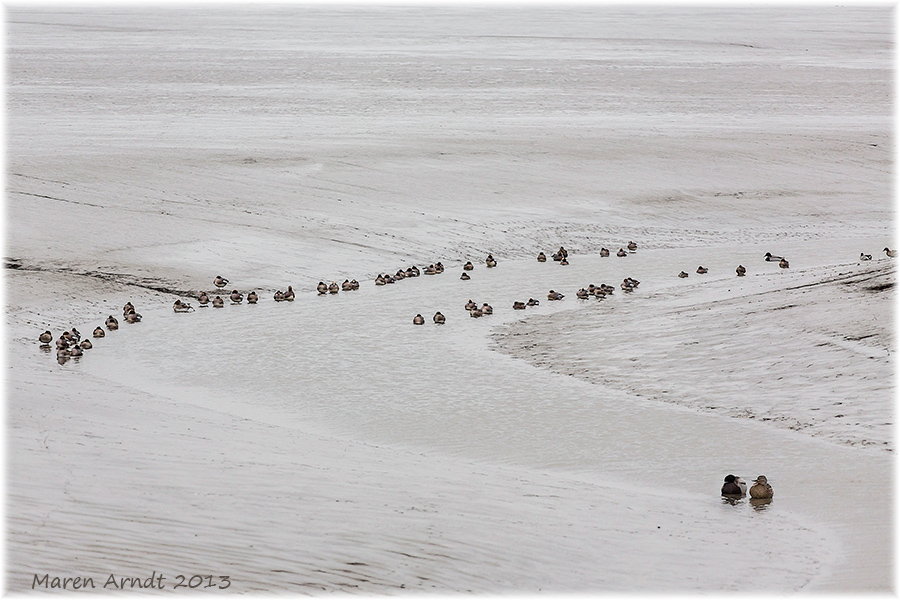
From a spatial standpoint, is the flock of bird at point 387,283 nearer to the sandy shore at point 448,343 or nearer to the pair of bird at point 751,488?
the sandy shore at point 448,343

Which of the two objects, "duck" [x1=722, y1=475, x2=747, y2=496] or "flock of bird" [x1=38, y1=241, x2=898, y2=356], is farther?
"flock of bird" [x1=38, y1=241, x2=898, y2=356]

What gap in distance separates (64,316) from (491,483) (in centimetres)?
946

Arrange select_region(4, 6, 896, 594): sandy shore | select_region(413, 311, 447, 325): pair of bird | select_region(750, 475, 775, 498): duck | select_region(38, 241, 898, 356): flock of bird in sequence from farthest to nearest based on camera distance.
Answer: select_region(413, 311, 447, 325): pair of bird, select_region(38, 241, 898, 356): flock of bird, select_region(750, 475, 775, 498): duck, select_region(4, 6, 896, 594): sandy shore

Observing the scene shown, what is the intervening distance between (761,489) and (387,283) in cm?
1068

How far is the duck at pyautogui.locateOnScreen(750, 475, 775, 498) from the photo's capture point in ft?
33.5

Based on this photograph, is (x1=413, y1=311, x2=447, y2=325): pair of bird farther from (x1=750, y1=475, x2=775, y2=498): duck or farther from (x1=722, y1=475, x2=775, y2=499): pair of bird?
(x1=750, y1=475, x2=775, y2=498): duck

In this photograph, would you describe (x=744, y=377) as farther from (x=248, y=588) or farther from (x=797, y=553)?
(x=248, y=588)

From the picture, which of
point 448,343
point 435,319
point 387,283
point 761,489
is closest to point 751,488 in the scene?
point 761,489

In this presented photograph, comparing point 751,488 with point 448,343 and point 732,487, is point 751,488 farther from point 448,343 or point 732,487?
point 448,343

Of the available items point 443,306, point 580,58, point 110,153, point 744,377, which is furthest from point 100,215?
point 580,58

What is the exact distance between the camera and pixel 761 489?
10.2 meters

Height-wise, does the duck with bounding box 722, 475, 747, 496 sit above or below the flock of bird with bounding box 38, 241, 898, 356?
below

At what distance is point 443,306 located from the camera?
18.7 meters

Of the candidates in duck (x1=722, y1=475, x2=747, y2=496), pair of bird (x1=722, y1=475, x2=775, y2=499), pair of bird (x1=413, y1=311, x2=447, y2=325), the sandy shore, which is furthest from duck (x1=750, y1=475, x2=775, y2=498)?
pair of bird (x1=413, y1=311, x2=447, y2=325)
